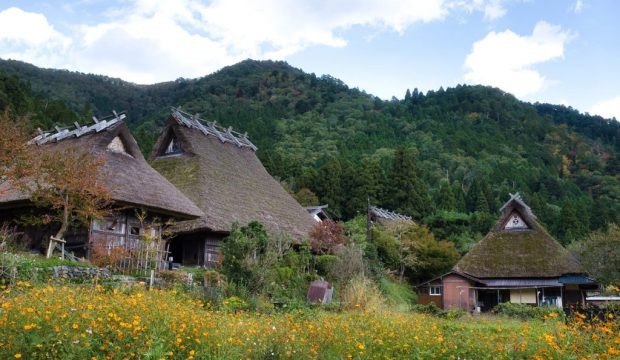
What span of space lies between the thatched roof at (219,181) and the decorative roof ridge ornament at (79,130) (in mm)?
4004

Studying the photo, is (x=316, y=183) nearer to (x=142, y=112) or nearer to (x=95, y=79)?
(x=142, y=112)

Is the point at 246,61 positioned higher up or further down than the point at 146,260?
higher up

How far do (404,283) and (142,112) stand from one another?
48754mm

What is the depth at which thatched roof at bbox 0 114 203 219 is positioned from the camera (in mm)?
18781

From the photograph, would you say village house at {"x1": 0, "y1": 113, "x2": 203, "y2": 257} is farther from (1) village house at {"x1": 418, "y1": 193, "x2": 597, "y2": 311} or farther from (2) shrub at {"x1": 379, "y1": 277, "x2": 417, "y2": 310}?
(1) village house at {"x1": 418, "y1": 193, "x2": 597, "y2": 311}

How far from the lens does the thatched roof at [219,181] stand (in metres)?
24.0

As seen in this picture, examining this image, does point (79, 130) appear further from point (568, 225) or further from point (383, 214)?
point (568, 225)

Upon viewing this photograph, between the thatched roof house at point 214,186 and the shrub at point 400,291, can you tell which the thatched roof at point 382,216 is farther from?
the thatched roof house at point 214,186

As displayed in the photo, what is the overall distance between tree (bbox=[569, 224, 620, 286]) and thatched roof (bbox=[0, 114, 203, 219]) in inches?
677

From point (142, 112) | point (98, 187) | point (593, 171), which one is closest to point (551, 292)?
point (98, 187)

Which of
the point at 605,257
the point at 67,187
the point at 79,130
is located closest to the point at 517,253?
the point at 605,257

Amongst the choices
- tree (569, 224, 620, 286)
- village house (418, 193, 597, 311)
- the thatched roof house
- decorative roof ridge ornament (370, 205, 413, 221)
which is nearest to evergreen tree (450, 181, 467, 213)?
decorative roof ridge ornament (370, 205, 413, 221)

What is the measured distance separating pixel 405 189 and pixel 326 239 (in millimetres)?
18486

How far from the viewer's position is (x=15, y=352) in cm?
624
